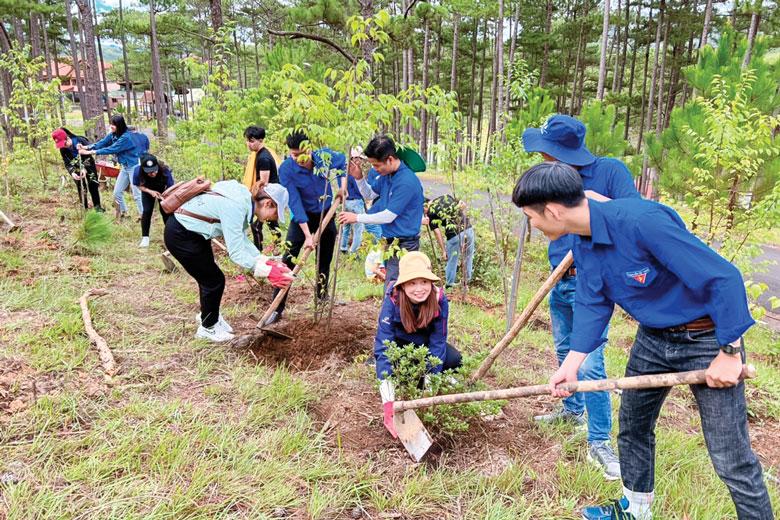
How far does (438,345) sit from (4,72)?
2029 centimetres

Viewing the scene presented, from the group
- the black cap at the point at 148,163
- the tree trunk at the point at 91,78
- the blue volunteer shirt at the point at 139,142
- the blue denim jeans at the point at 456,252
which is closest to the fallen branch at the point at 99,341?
the black cap at the point at 148,163

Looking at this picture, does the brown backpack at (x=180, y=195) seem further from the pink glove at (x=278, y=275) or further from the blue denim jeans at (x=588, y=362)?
the blue denim jeans at (x=588, y=362)

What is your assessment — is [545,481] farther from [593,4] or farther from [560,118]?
[593,4]

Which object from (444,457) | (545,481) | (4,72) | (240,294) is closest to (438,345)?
(444,457)

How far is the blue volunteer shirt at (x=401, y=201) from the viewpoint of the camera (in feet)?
11.1

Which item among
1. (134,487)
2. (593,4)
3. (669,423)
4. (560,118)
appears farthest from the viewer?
(593,4)

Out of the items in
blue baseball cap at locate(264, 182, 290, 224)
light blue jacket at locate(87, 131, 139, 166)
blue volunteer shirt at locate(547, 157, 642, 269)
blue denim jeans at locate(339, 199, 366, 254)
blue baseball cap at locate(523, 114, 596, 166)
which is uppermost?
blue baseball cap at locate(523, 114, 596, 166)

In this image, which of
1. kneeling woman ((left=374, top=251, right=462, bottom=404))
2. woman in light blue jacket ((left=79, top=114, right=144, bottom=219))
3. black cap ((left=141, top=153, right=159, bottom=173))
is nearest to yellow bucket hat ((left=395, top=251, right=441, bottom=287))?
kneeling woman ((left=374, top=251, right=462, bottom=404))

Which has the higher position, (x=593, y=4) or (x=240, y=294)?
(x=593, y=4)

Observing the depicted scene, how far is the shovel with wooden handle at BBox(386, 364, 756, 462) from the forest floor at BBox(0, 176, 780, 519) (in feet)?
0.35

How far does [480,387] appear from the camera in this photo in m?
2.58

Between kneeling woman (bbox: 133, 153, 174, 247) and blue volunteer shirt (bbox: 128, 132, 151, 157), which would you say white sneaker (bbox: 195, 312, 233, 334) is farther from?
blue volunteer shirt (bbox: 128, 132, 151, 157)

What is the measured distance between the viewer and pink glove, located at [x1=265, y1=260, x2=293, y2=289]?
10.6 ft

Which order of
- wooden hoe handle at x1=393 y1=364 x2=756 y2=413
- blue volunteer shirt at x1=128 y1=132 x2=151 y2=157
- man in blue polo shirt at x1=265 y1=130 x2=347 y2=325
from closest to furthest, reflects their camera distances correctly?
wooden hoe handle at x1=393 y1=364 x2=756 y2=413
man in blue polo shirt at x1=265 y1=130 x2=347 y2=325
blue volunteer shirt at x1=128 y1=132 x2=151 y2=157
